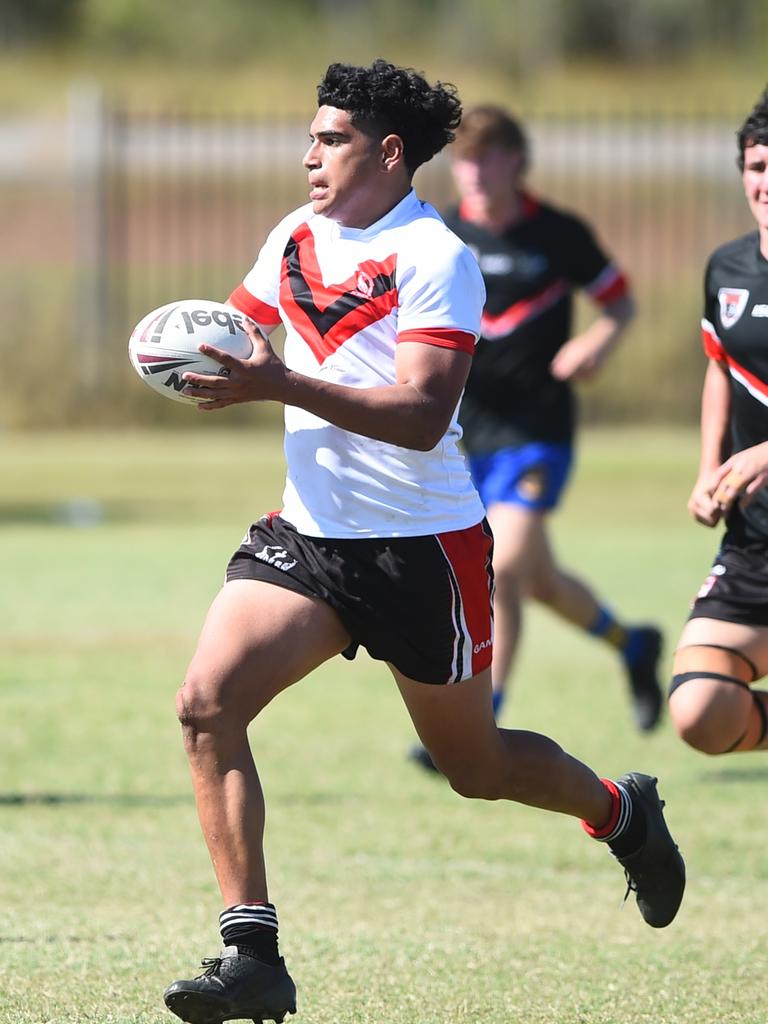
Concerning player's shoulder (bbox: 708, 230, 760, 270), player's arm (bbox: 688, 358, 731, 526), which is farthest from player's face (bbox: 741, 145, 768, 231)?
player's arm (bbox: 688, 358, 731, 526)

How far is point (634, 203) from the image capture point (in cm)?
3123

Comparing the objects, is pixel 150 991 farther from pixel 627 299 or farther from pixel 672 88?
pixel 672 88

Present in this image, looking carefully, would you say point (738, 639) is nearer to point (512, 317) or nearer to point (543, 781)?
point (543, 781)

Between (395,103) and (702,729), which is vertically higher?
(395,103)

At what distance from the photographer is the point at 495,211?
9.38 metres

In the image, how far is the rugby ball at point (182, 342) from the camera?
4.73m

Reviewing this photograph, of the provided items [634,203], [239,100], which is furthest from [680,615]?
[239,100]

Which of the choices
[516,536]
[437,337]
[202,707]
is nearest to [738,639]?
[437,337]

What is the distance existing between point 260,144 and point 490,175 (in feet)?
94.5

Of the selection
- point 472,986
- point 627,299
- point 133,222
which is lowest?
point 133,222

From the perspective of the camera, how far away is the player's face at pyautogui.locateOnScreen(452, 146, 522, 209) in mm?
9078

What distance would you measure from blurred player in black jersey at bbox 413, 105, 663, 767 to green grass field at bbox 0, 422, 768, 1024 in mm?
655

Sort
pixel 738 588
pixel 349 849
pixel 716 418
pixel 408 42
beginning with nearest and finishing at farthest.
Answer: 1. pixel 738 588
2. pixel 716 418
3. pixel 349 849
4. pixel 408 42

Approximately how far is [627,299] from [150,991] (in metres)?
A: 5.36
